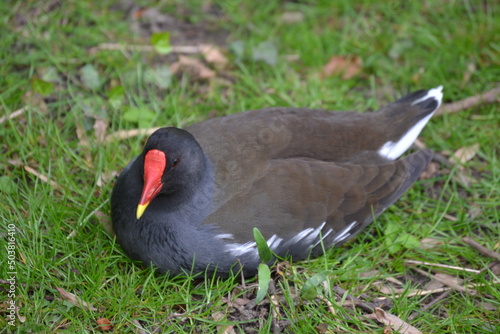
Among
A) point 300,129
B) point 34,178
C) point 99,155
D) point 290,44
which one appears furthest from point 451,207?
point 34,178

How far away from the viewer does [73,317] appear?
2836 mm

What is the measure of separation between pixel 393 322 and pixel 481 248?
82 centimetres

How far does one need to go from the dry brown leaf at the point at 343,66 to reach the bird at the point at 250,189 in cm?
119

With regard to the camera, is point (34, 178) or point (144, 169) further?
point (34, 178)

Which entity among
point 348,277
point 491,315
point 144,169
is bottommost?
point 491,315

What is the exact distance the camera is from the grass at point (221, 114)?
9.78 feet

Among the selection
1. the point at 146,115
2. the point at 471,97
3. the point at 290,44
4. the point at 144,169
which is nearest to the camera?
the point at 144,169

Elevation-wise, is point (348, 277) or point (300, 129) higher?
point (300, 129)

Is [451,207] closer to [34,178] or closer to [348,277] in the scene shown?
[348,277]

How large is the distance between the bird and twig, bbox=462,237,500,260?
1.60 feet

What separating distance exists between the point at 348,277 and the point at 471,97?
1995mm

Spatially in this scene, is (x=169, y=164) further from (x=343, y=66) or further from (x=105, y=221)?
(x=343, y=66)

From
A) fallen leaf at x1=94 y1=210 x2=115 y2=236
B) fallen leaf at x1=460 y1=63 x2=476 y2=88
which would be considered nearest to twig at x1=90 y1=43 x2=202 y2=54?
fallen leaf at x1=94 y1=210 x2=115 y2=236

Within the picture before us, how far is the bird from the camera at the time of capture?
294 cm
